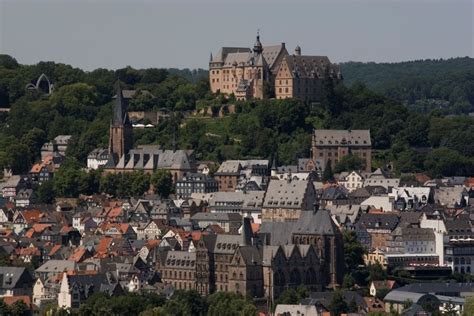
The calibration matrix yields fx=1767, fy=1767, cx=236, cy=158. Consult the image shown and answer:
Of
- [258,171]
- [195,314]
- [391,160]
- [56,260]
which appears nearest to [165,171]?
[258,171]

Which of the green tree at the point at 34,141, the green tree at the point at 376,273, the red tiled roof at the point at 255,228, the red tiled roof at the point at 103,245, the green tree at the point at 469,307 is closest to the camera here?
the green tree at the point at 469,307

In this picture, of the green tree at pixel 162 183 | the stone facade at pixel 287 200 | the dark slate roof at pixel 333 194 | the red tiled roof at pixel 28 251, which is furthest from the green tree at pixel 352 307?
the green tree at pixel 162 183

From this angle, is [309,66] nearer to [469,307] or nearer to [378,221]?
[378,221]

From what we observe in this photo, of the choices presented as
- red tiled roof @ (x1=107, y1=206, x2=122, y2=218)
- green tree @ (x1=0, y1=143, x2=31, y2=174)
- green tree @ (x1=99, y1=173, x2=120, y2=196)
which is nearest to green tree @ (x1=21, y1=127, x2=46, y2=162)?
green tree @ (x1=0, y1=143, x2=31, y2=174)

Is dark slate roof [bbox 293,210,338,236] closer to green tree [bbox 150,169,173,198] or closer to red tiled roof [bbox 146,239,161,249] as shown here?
red tiled roof [bbox 146,239,161,249]

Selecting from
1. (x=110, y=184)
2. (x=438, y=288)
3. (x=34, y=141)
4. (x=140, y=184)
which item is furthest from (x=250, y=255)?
(x=34, y=141)

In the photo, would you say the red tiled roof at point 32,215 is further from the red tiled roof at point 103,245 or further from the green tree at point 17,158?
the green tree at point 17,158

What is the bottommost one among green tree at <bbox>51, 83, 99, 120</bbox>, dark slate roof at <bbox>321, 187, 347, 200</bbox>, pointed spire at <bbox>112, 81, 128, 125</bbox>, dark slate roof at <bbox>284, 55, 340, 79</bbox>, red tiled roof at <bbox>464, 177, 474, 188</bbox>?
dark slate roof at <bbox>321, 187, 347, 200</bbox>
